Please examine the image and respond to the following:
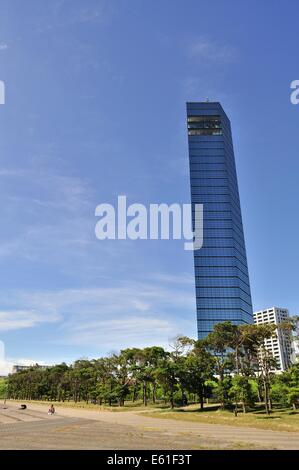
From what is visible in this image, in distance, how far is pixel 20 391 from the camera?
6211 inches

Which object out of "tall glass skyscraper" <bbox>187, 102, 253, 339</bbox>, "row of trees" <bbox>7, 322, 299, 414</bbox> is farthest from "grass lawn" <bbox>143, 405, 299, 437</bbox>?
"tall glass skyscraper" <bbox>187, 102, 253, 339</bbox>

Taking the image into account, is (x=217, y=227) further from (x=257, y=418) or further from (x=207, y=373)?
(x=257, y=418)

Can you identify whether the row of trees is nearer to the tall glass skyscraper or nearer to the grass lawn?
the grass lawn

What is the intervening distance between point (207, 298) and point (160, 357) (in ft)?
255

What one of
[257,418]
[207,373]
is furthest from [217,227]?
[257,418]

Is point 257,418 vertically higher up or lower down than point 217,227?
lower down

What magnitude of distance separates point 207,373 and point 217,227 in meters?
103

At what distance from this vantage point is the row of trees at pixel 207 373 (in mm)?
55688

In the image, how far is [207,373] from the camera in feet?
207

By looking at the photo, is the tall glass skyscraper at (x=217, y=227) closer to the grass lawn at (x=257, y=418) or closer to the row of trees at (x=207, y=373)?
the row of trees at (x=207, y=373)

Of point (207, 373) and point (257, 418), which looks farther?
point (207, 373)

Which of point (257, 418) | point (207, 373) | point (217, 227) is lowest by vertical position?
point (257, 418)
